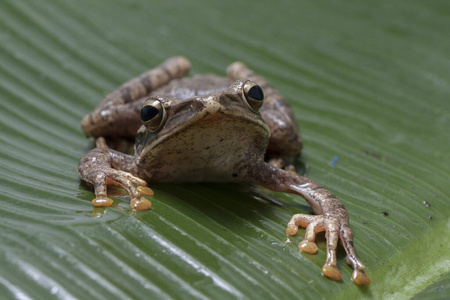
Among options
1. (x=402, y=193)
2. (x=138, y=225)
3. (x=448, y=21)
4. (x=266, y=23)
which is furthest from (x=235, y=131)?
(x=448, y=21)

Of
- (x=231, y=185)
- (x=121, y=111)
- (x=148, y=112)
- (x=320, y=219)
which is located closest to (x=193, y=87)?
(x=121, y=111)

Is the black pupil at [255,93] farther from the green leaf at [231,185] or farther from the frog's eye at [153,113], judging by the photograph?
the green leaf at [231,185]

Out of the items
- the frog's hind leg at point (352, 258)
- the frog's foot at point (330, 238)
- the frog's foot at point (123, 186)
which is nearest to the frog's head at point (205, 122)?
the frog's foot at point (123, 186)

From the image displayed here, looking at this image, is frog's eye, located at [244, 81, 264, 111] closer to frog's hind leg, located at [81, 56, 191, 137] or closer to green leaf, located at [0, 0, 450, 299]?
green leaf, located at [0, 0, 450, 299]

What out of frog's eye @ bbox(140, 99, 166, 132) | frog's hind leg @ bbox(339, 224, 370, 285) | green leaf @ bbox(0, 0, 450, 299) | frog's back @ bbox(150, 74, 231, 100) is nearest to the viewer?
green leaf @ bbox(0, 0, 450, 299)

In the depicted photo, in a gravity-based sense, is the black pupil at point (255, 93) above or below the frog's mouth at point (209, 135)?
above

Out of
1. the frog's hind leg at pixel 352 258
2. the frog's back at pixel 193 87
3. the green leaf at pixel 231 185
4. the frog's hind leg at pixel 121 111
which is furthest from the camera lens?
the frog's hind leg at pixel 121 111

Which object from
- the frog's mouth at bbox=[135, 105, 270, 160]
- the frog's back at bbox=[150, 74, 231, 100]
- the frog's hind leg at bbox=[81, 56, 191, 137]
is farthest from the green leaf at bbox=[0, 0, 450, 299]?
the frog's back at bbox=[150, 74, 231, 100]

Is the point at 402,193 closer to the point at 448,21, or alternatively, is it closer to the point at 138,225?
the point at 138,225
